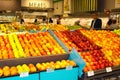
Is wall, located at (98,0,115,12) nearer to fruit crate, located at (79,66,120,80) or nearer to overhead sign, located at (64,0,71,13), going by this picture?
overhead sign, located at (64,0,71,13)

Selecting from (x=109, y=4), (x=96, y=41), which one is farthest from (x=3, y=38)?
(x=109, y=4)

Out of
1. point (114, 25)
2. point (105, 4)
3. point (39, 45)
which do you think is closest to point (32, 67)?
point (39, 45)

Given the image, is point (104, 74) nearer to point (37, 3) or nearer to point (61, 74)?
point (61, 74)

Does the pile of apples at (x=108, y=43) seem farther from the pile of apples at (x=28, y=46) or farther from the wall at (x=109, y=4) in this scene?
the wall at (x=109, y=4)

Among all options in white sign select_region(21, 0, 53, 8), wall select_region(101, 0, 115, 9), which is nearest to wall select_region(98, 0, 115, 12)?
wall select_region(101, 0, 115, 9)

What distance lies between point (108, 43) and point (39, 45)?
1559 millimetres

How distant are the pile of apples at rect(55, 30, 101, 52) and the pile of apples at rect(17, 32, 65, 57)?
0.90 feet

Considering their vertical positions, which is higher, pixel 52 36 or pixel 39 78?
pixel 52 36

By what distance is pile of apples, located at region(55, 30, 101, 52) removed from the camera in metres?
4.73

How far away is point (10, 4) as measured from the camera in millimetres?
17234

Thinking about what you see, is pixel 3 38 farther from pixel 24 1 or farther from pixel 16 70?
pixel 24 1

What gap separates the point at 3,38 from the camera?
4547 mm

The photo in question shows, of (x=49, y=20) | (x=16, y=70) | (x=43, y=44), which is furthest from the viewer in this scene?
(x=49, y=20)

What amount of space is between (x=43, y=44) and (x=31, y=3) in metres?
13.9
